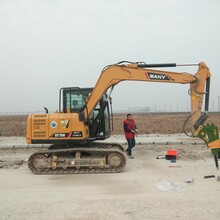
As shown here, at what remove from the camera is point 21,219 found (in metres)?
5.95

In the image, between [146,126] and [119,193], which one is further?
[146,126]

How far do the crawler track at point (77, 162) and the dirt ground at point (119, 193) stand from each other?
36 centimetres

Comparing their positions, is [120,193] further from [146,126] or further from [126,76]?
[146,126]

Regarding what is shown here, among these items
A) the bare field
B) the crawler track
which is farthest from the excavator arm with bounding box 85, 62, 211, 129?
the bare field

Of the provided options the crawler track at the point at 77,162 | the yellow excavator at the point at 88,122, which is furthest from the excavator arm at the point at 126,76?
the crawler track at the point at 77,162

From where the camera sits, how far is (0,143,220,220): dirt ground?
6.19 metres

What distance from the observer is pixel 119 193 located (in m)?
7.66

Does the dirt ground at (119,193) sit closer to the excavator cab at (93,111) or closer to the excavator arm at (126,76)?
the excavator cab at (93,111)

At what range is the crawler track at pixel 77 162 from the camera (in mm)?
10422

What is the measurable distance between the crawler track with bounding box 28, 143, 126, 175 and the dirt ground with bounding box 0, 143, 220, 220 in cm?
36

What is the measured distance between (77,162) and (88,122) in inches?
55.8

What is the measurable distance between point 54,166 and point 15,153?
5.36 m

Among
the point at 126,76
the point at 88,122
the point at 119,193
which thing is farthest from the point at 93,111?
the point at 119,193

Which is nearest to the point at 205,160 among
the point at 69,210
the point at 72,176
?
the point at 72,176
